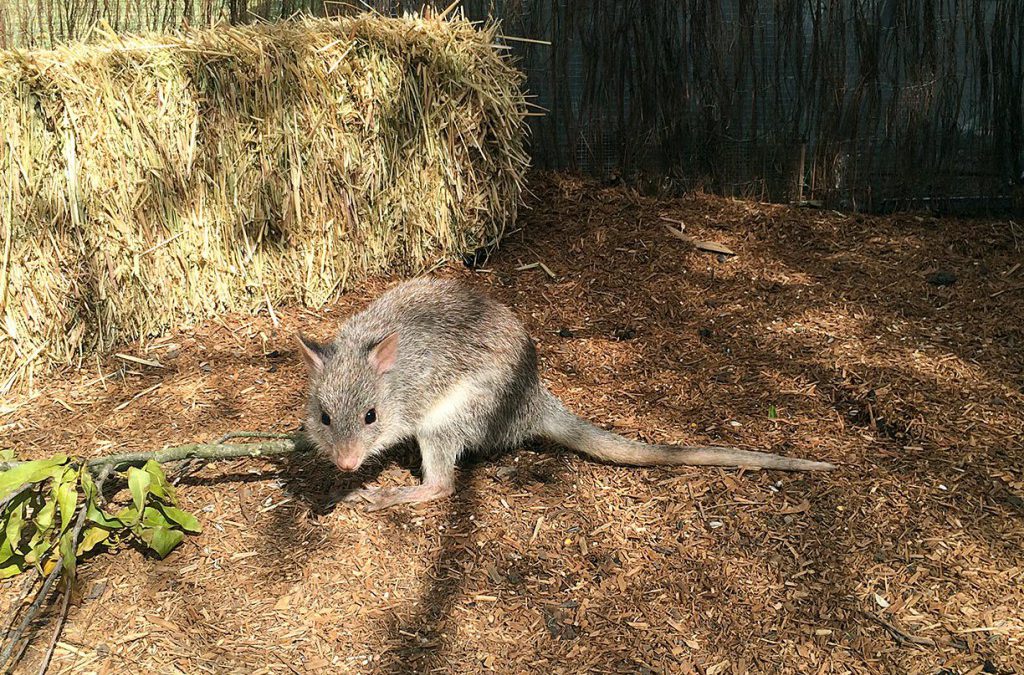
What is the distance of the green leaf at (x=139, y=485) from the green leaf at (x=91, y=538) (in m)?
0.28

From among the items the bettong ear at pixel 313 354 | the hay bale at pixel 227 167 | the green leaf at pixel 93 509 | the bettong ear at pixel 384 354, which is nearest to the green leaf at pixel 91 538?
the green leaf at pixel 93 509

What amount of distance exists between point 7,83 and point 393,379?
10.2ft

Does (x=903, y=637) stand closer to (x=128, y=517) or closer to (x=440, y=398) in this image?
(x=440, y=398)

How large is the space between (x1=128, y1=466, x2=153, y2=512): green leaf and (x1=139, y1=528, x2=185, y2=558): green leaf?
199 millimetres

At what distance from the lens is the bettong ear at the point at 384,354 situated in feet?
11.6

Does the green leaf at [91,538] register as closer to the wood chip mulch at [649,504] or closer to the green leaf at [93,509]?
the green leaf at [93,509]

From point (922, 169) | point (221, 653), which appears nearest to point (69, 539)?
point (221, 653)

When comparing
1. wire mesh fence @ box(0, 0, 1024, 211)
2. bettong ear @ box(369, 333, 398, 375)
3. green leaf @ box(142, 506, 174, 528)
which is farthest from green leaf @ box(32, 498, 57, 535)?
wire mesh fence @ box(0, 0, 1024, 211)

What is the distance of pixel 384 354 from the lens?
11.8ft

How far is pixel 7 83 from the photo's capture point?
4.49 meters

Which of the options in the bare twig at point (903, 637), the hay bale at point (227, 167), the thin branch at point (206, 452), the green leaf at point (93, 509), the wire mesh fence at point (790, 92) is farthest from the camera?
the wire mesh fence at point (790, 92)

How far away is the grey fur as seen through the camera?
353 centimetres

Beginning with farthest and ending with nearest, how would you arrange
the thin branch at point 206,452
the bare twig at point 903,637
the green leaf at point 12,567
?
1. the thin branch at point 206,452
2. the green leaf at point 12,567
3. the bare twig at point 903,637

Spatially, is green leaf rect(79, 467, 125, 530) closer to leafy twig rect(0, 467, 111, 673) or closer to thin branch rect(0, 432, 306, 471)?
leafy twig rect(0, 467, 111, 673)
